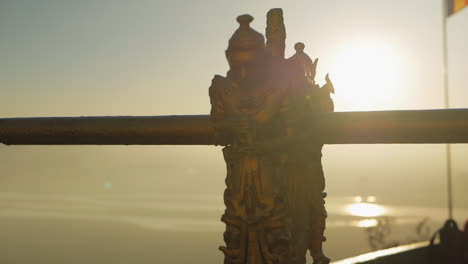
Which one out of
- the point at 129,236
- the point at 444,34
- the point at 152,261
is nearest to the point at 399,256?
the point at 444,34

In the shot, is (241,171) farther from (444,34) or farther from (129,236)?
(129,236)

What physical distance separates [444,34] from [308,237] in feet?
61.0

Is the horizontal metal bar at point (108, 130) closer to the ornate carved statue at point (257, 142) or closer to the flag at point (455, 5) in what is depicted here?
the ornate carved statue at point (257, 142)

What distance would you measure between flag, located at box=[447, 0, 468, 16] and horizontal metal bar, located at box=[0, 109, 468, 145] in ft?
56.2

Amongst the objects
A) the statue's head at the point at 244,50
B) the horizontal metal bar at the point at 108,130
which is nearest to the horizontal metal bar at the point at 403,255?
the horizontal metal bar at the point at 108,130

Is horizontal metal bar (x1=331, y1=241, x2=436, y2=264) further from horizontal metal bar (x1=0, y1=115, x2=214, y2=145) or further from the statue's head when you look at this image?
the statue's head

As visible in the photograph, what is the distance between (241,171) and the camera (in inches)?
71.4

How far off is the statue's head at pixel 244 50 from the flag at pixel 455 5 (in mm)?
17215

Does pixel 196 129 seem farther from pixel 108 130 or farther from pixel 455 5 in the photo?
pixel 455 5

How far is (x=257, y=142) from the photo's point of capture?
5.82 feet

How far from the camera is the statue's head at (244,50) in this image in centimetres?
180

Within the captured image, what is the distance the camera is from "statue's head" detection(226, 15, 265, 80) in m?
1.80

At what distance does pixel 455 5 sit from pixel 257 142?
59.0 feet

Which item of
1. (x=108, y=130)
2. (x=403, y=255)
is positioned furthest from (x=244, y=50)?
(x=403, y=255)
